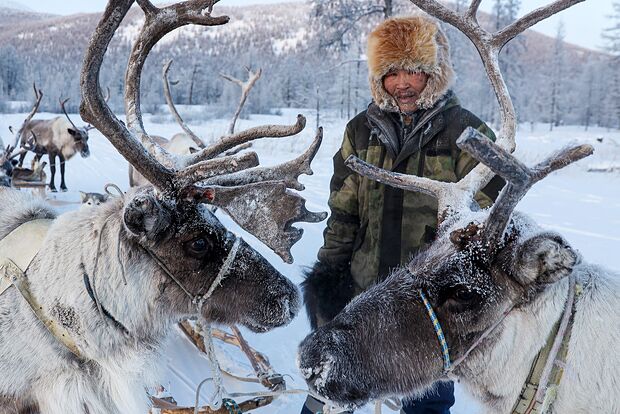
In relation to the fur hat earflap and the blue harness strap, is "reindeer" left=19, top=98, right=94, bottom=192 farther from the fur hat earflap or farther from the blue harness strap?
the blue harness strap

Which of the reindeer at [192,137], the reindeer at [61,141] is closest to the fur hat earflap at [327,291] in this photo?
the reindeer at [192,137]

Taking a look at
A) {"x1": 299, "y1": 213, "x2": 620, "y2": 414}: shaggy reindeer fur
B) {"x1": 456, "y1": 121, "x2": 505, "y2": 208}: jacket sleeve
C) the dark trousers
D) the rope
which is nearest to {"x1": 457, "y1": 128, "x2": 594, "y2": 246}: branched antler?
{"x1": 299, "y1": 213, "x2": 620, "y2": 414}: shaggy reindeer fur

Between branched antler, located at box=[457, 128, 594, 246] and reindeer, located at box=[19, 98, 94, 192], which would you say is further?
reindeer, located at box=[19, 98, 94, 192]

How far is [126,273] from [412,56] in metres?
1.85

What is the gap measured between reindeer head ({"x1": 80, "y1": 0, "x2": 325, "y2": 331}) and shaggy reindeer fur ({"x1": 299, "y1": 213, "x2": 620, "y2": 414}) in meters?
0.57

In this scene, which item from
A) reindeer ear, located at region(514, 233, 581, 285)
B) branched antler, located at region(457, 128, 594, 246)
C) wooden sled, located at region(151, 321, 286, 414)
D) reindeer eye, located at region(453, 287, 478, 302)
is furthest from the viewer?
wooden sled, located at region(151, 321, 286, 414)

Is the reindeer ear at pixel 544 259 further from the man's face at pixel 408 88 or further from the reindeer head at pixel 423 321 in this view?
the man's face at pixel 408 88

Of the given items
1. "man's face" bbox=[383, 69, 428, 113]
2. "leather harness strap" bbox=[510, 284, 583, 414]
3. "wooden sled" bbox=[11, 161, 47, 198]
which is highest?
"man's face" bbox=[383, 69, 428, 113]

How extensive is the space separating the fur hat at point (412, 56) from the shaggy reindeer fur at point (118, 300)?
4.01 ft

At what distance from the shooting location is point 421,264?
198 cm

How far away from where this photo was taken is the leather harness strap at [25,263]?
2.15 meters

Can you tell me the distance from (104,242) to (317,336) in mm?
1047

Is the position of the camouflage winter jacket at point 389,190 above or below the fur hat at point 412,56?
below

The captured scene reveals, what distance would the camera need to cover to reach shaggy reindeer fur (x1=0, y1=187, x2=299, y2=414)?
2146 millimetres
